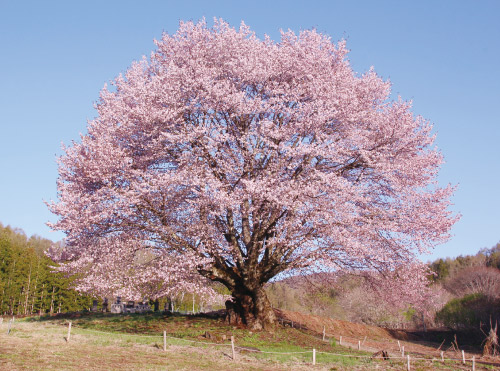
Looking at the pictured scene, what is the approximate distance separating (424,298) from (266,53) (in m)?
16.5

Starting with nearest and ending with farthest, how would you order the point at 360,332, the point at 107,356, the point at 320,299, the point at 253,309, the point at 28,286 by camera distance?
1. the point at 107,356
2. the point at 253,309
3. the point at 360,332
4. the point at 320,299
5. the point at 28,286

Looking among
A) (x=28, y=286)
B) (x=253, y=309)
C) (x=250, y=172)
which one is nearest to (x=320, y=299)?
(x=253, y=309)

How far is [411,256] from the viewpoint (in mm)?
23859

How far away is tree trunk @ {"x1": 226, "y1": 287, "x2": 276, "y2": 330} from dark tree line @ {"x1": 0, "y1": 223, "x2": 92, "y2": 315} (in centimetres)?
4912

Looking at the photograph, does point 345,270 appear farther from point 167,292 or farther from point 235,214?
point 167,292

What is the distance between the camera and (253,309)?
993 inches

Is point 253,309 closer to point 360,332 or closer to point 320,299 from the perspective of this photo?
point 360,332

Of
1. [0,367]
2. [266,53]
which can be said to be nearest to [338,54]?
[266,53]

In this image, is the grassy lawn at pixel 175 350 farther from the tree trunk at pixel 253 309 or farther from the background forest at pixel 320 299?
the background forest at pixel 320 299

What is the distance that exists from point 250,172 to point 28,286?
57205 millimetres

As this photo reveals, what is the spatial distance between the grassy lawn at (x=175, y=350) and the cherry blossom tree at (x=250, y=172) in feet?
8.75

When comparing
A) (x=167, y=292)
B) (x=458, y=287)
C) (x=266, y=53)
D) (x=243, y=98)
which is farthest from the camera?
(x=458, y=287)

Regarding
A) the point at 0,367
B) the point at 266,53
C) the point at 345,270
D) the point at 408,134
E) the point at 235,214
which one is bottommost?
the point at 0,367

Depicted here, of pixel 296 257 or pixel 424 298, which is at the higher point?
pixel 296 257
